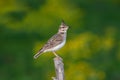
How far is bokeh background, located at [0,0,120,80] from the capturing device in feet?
33.4

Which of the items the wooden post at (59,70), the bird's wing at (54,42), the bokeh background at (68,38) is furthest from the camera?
the bokeh background at (68,38)

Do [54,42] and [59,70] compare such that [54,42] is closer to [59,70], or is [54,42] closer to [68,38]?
[59,70]

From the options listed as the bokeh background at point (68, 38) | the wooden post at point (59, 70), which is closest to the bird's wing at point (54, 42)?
the wooden post at point (59, 70)

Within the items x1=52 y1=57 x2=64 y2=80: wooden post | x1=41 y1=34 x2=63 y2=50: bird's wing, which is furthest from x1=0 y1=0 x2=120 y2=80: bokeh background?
x1=52 y1=57 x2=64 y2=80: wooden post

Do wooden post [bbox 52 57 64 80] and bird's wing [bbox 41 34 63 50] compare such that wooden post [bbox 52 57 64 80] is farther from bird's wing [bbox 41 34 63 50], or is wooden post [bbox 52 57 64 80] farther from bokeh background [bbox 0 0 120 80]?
bokeh background [bbox 0 0 120 80]

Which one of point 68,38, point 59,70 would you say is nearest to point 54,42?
point 59,70

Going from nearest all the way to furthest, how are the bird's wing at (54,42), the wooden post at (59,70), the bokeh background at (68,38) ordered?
the wooden post at (59,70)
the bird's wing at (54,42)
the bokeh background at (68,38)

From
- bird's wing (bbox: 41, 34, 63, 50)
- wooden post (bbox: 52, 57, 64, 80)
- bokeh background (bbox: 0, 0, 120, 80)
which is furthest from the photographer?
bokeh background (bbox: 0, 0, 120, 80)

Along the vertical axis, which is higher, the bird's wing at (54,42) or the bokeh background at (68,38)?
the bird's wing at (54,42)

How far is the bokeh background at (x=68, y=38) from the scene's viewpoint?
10.2 m

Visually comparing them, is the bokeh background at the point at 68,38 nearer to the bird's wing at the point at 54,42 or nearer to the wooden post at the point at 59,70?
the bird's wing at the point at 54,42

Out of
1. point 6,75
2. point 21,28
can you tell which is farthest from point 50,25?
point 6,75

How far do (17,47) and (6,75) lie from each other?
23.7 inches

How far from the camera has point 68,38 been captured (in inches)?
419
